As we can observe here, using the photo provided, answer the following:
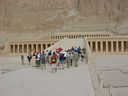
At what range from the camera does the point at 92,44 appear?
7350 centimetres

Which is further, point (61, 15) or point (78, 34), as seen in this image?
point (61, 15)

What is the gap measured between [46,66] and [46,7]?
76.0 meters

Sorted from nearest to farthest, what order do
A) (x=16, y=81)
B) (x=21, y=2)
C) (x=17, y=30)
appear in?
(x=16, y=81)
(x=17, y=30)
(x=21, y=2)

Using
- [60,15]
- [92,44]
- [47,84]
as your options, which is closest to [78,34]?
[92,44]

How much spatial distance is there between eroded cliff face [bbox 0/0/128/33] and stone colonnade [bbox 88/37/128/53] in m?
13.2

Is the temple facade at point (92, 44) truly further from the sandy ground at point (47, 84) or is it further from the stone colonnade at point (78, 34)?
the sandy ground at point (47, 84)

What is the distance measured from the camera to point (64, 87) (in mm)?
15109

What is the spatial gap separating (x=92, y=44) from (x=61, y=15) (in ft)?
76.4

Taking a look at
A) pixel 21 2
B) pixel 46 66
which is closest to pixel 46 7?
pixel 21 2

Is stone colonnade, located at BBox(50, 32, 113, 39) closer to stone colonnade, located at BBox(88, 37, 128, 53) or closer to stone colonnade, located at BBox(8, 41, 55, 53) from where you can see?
stone colonnade, located at BBox(8, 41, 55, 53)

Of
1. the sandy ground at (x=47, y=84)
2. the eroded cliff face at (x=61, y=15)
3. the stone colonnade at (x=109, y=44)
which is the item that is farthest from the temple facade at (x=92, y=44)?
the sandy ground at (x=47, y=84)

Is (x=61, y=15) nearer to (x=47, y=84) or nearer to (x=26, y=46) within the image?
(x=26, y=46)

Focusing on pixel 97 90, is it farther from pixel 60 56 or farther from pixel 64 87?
pixel 60 56

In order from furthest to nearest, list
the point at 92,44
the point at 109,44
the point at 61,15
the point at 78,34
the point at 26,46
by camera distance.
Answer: the point at 61,15 < the point at 78,34 < the point at 26,46 < the point at 92,44 < the point at 109,44
